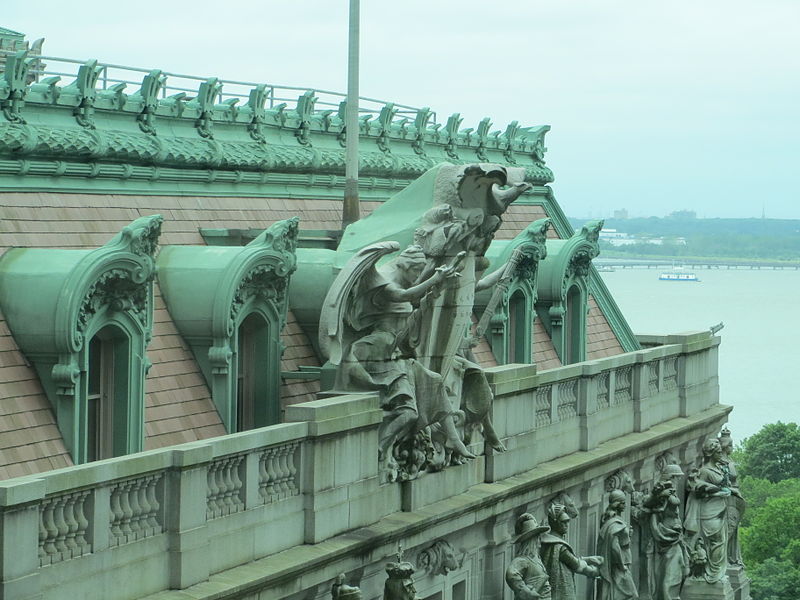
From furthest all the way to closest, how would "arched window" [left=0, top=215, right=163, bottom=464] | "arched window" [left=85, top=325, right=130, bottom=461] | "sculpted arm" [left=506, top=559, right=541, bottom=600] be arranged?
"sculpted arm" [left=506, top=559, right=541, bottom=600] < "arched window" [left=85, top=325, right=130, bottom=461] < "arched window" [left=0, top=215, right=163, bottom=464]

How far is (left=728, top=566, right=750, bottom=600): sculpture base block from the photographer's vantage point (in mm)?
37500

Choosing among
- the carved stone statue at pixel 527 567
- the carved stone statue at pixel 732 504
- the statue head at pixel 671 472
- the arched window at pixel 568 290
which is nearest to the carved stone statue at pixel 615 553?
the statue head at pixel 671 472

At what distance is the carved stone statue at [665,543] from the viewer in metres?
33.2

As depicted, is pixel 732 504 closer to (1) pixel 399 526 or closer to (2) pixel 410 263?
(2) pixel 410 263

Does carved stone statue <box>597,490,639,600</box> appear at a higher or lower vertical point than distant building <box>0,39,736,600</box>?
lower

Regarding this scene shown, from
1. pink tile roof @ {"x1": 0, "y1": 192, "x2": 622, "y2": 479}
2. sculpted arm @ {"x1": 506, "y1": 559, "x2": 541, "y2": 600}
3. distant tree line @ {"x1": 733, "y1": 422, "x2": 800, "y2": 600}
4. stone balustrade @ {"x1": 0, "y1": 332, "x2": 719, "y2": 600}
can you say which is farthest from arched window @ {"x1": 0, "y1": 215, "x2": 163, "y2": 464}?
distant tree line @ {"x1": 733, "y1": 422, "x2": 800, "y2": 600}

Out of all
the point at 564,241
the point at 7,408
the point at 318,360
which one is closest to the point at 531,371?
the point at 318,360

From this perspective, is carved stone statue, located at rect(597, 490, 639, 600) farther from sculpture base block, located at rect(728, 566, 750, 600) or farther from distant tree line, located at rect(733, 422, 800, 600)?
distant tree line, located at rect(733, 422, 800, 600)

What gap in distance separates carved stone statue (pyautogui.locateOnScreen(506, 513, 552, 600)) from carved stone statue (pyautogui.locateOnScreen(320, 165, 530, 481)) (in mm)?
1274

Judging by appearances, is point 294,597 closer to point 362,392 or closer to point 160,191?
point 362,392

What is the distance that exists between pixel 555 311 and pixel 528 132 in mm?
6689

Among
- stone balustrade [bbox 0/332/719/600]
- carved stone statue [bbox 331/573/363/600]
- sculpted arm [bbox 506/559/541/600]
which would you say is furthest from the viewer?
sculpted arm [bbox 506/559/541/600]

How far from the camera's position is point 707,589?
3522 cm

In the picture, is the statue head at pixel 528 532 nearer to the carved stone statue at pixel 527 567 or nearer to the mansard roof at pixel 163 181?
the carved stone statue at pixel 527 567
